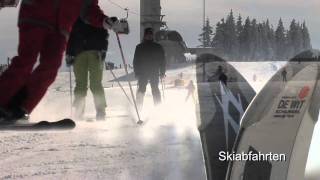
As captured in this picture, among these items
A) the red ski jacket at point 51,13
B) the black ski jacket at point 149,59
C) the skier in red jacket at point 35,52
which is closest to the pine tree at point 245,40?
the black ski jacket at point 149,59

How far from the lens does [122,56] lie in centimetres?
681

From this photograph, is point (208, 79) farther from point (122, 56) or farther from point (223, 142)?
point (122, 56)

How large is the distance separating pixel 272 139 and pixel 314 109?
30cm

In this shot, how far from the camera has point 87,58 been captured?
646 cm

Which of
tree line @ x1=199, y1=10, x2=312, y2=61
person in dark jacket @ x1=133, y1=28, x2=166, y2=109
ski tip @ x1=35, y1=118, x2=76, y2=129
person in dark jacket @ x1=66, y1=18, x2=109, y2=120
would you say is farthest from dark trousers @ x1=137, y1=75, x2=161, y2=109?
tree line @ x1=199, y1=10, x2=312, y2=61

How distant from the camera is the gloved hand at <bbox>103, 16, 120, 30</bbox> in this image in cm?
Result: 410

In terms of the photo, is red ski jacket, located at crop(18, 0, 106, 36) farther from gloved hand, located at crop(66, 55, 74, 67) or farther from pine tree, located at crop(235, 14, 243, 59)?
pine tree, located at crop(235, 14, 243, 59)

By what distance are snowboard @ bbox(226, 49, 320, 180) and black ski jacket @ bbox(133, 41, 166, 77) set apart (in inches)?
228

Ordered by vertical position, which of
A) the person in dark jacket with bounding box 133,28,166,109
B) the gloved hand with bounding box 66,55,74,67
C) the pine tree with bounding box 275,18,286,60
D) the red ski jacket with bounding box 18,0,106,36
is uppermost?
the red ski jacket with bounding box 18,0,106,36

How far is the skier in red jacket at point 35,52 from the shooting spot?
11.3 ft

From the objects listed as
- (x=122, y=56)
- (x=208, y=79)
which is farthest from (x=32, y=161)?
(x=208, y=79)

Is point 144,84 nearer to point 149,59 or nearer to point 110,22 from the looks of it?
point 149,59

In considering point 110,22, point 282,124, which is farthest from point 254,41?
point 282,124

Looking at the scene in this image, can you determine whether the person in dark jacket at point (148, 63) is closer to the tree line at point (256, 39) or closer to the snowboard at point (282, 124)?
the snowboard at point (282, 124)
